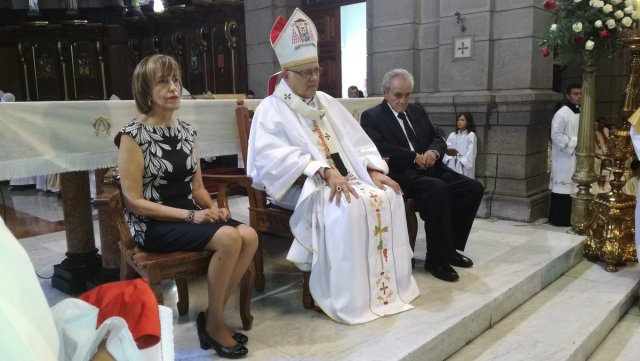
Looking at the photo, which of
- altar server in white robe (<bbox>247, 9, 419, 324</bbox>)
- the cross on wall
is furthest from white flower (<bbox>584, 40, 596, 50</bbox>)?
altar server in white robe (<bbox>247, 9, 419, 324</bbox>)

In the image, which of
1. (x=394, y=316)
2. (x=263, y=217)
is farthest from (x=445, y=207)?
(x=263, y=217)

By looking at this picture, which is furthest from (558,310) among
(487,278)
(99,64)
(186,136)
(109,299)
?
(99,64)

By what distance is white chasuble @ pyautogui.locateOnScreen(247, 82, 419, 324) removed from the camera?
250cm

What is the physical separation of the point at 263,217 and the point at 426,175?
1.07 m

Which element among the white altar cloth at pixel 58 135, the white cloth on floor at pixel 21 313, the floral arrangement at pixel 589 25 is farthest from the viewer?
the floral arrangement at pixel 589 25

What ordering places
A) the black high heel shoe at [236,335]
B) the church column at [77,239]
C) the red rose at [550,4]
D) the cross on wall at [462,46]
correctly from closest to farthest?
1. the black high heel shoe at [236,335]
2. the church column at [77,239]
3. the red rose at [550,4]
4. the cross on wall at [462,46]

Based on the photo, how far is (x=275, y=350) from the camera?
2230 millimetres

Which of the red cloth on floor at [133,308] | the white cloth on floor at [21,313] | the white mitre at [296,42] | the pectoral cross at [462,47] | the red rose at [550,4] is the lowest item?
the red cloth on floor at [133,308]

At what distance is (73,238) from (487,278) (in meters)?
2.39

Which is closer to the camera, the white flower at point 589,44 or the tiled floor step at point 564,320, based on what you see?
the tiled floor step at point 564,320

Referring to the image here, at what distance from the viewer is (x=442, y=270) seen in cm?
307

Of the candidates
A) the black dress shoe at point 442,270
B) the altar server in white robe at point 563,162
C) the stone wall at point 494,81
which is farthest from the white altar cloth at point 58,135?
the altar server in white robe at point 563,162

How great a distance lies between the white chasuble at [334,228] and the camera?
250 centimetres

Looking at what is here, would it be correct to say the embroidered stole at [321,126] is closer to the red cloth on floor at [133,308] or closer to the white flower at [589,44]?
the red cloth on floor at [133,308]
